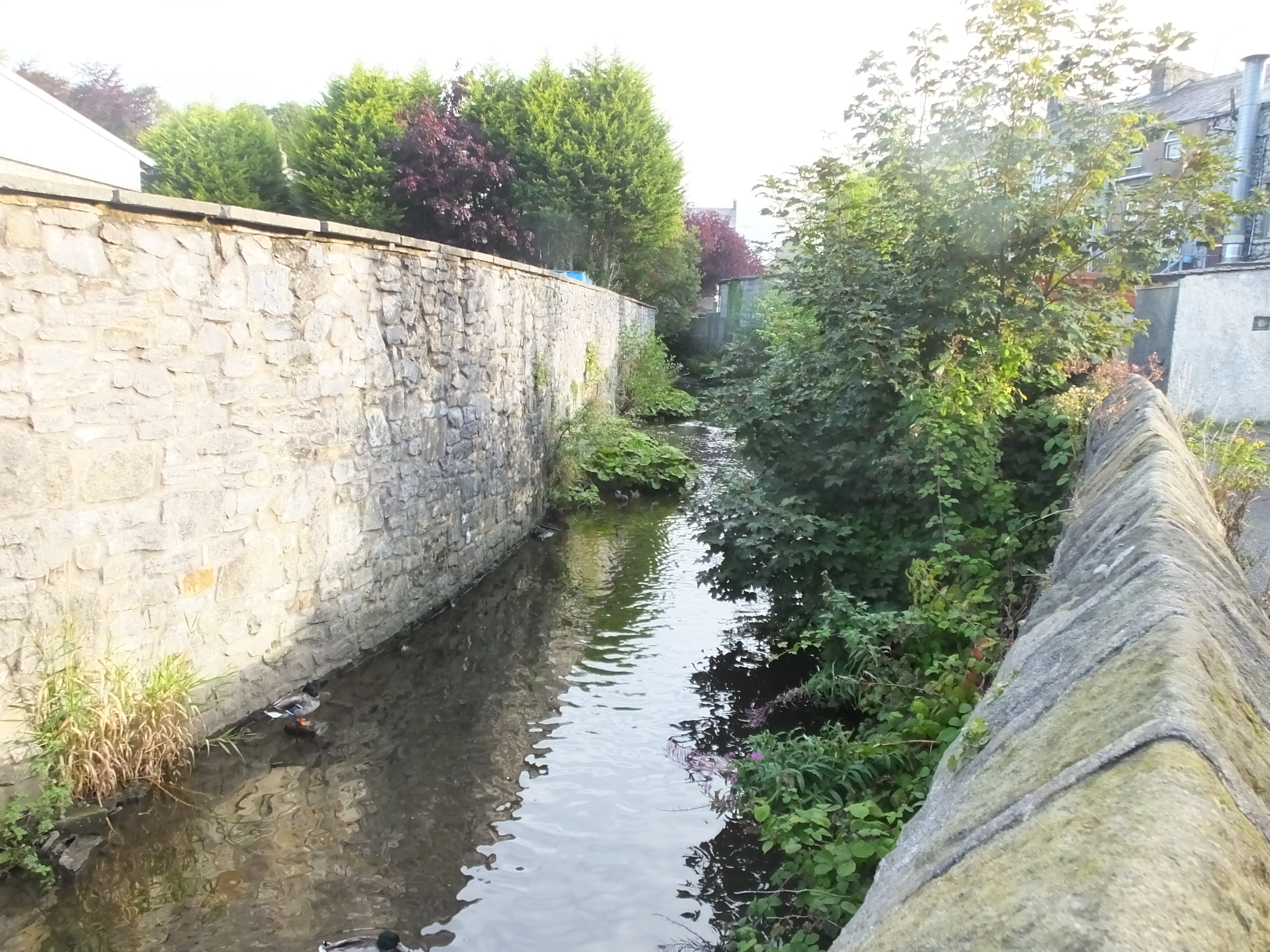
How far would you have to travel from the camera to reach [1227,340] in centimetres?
1335

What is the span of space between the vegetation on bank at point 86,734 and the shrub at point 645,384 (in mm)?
13614

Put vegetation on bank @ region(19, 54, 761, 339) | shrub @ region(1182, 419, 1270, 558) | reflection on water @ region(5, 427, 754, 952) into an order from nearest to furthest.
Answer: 1. reflection on water @ region(5, 427, 754, 952)
2. shrub @ region(1182, 419, 1270, 558)
3. vegetation on bank @ region(19, 54, 761, 339)

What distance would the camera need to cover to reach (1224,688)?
4.42ft

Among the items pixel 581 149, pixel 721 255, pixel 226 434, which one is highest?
pixel 721 255

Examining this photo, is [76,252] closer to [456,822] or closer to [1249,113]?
[456,822]

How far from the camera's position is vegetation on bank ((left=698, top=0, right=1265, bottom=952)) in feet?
16.0

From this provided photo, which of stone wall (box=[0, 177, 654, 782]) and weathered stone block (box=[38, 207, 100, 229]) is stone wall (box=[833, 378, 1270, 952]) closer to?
stone wall (box=[0, 177, 654, 782])

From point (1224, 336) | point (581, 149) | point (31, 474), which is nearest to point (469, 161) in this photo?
point (581, 149)

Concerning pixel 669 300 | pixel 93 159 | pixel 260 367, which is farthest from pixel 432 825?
pixel 669 300

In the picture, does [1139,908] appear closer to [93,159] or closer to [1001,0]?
[1001,0]

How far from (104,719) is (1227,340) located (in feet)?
48.7

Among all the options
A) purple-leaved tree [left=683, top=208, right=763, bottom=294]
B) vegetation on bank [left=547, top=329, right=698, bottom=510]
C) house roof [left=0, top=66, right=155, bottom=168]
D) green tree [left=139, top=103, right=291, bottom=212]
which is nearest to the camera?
vegetation on bank [left=547, top=329, right=698, bottom=510]

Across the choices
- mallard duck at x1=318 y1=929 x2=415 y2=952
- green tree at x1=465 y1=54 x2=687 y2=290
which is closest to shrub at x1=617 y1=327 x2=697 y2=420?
green tree at x1=465 y1=54 x2=687 y2=290

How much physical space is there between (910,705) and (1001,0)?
420 centimetres
